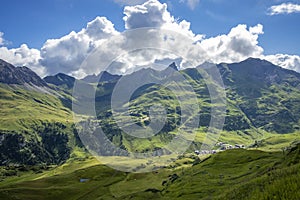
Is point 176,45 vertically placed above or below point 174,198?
above

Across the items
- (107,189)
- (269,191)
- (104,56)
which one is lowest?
(107,189)

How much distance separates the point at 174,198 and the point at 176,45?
70.6 m

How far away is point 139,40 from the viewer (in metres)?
65.3

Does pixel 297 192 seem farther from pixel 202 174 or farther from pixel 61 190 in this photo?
pixel 61 190

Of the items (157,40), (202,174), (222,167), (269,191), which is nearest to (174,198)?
(202,174)

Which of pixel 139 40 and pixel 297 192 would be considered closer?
pixel 297 192

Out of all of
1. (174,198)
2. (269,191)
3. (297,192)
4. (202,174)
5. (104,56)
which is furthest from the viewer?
(202,174)

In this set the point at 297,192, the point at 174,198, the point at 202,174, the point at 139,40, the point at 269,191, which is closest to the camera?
the point at 297,192

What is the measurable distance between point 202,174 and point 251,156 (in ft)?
122

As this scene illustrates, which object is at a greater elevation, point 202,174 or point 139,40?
point 139,40

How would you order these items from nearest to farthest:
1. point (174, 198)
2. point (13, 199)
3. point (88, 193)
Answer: point (174, 198) → point (13, 199) → point (88, 193)

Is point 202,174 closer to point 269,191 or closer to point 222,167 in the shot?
point 222,167

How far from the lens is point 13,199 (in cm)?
13500

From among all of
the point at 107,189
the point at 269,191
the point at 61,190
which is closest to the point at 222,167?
the point at 107,189
